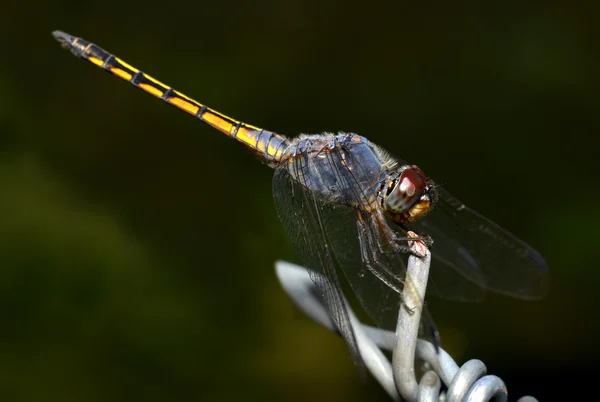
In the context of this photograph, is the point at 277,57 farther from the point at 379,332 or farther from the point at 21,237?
the point at 379,332

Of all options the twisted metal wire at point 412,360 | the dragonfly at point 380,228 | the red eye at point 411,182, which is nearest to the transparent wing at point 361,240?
the dragonfly at point 380,228

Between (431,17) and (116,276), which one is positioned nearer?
(116,276)

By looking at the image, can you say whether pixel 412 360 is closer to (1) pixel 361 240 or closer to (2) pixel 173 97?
(1) pixel 361 240

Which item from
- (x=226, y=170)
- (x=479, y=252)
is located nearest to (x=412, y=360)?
(x=479, y=252)

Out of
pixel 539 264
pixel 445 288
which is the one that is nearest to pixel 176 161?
pixel 445 288

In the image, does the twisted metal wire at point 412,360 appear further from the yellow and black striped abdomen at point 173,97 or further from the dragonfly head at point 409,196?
the yellow and black striped abdomen at point 173,97

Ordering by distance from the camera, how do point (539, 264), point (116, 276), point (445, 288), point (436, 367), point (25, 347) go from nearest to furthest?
point (436, 367)
point (539, 264)
point (445, 288)
point (25, 347)
point (116, 276)

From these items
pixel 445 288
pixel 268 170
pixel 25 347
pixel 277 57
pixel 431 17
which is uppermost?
pixel 431 17

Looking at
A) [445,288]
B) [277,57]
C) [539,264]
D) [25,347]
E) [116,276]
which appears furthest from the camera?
[277,57]

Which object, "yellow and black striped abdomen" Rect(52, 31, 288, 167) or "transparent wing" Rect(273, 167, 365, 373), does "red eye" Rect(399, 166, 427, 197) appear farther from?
"yellow and black striped abdomen" Rect(52, 31, 288, 167)
